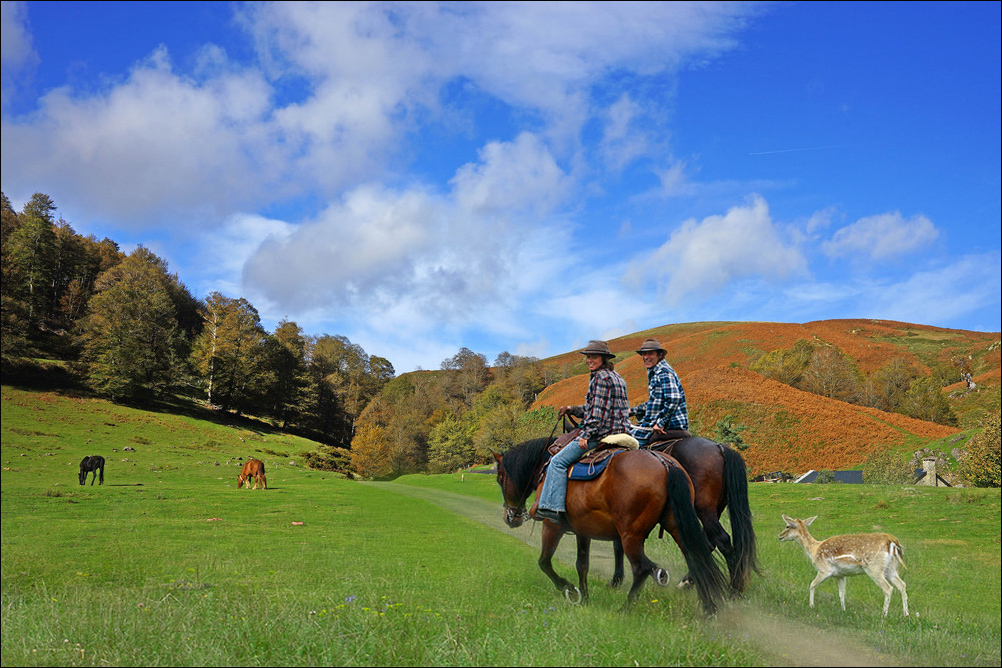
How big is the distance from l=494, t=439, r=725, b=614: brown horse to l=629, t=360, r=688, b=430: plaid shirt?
5.43ft

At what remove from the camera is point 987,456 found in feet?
45.3

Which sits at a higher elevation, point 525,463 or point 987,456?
point 525,463

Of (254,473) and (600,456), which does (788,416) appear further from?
(600,456)

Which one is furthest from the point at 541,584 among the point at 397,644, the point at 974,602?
the point at 974,602

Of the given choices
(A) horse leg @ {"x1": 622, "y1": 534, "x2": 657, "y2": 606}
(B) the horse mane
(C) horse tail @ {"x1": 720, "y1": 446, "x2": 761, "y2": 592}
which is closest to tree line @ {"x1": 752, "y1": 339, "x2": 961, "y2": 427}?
(C) horse tail @ {"x1": 720, "y1": 446, "x2": 761, "y2": 592}

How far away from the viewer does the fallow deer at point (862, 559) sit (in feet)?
23.4

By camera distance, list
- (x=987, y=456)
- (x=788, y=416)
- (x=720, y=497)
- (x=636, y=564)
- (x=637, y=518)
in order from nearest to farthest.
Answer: (x=636, y=564)
(x=637, y=518)
(x=720, y=497)
(x=987, y=456)
(x=788, y=416)

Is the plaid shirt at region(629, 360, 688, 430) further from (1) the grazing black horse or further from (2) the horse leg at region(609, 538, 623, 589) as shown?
A: (1) the grazing black horse

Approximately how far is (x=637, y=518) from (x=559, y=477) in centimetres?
118

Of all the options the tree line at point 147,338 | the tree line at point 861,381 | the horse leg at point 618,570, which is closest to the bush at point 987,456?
the horse leg at point 618,570

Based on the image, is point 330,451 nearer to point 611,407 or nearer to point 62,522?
point 62,522

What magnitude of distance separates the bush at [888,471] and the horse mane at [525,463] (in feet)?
61.7

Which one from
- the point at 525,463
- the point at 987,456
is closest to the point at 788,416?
the point at 987,456

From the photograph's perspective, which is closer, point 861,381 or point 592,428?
point 592,428
